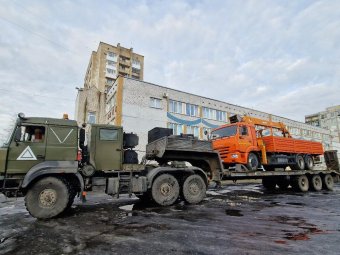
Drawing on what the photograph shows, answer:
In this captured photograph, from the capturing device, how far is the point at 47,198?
6.39 metres

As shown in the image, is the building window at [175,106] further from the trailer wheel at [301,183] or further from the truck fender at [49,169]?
the truck fender at [49,169]

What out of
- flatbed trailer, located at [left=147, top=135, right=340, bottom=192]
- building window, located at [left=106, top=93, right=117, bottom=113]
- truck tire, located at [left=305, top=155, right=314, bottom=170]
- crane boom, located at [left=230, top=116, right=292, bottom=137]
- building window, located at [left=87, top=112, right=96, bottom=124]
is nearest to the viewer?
flatbed trailer, located at [left=147, top=135, right=340, bottom=192]

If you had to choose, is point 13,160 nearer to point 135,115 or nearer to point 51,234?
point 51,234

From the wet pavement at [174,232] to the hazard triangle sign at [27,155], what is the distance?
1.75m

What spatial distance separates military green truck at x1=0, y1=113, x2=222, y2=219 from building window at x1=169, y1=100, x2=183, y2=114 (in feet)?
61.4

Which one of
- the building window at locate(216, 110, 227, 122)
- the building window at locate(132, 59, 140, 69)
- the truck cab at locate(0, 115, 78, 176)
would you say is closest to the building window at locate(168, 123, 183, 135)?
the building window at locate(216, 110, 227, 122)

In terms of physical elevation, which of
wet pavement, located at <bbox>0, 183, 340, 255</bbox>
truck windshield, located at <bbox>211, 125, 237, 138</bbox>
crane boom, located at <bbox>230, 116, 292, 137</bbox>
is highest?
crane boom, located at <bbox>230, 116, 292, 137</bbox>

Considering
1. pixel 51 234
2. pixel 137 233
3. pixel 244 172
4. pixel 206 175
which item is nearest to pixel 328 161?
pixel 244 172

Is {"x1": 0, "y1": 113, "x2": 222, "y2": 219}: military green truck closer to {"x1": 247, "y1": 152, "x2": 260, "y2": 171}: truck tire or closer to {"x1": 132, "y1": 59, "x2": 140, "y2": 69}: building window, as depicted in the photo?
Result: {"x1": 247, "y1": 152, "x2": 260, "y2": 171}: truck tire

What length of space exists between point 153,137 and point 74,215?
14.5 feet

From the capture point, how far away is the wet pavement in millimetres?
4000

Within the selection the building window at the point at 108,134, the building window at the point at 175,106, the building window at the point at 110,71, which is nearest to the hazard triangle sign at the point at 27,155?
the building window at the point at 108,134

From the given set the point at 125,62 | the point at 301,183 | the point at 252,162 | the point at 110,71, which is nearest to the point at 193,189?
the point at 252,162

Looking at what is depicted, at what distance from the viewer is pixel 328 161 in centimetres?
1814
